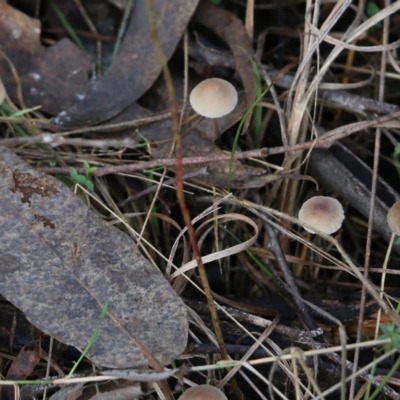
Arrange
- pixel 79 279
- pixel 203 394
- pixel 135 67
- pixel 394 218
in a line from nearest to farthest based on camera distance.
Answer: pixel 203 394 → pixel 79 279 → pixel 394 218 → pixel 135 67

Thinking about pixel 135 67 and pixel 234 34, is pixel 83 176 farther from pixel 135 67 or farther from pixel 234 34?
pixel 234 34

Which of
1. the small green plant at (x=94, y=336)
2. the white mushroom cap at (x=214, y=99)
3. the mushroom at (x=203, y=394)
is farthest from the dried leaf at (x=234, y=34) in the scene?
the mushroom at (x=203, y=394)

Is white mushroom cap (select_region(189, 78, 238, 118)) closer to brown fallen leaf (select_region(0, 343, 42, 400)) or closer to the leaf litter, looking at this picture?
the leaf litter

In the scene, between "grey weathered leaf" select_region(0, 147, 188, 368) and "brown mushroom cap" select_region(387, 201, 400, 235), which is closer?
"grey weathered leaf" select_region(0, 147, 188, 368)

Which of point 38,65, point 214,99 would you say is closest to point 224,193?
point 214,99

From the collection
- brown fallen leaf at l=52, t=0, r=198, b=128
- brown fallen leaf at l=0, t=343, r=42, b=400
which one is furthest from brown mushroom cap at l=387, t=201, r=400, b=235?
brown fallen leaf at l=0, t=343, r=42, b=400

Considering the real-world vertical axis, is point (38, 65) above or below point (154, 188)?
above

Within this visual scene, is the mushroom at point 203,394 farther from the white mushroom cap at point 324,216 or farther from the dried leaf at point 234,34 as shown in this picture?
the dried leaf at point 234,34
